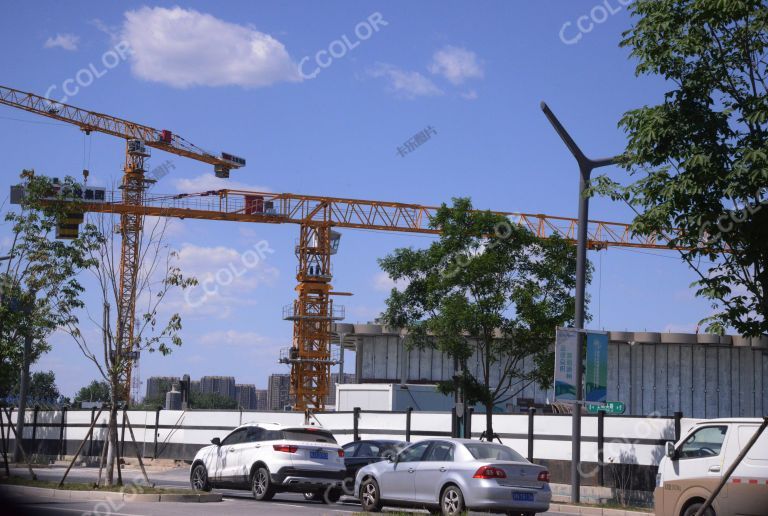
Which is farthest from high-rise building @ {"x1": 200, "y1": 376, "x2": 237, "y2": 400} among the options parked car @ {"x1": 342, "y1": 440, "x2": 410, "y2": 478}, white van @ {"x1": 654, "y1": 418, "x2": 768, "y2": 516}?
white van @ {"x1": 654, "y1": 418, "x2": 768, "y2": 516}

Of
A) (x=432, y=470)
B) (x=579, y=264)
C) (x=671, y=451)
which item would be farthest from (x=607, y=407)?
(x=671, y=451)

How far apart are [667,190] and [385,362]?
45918 millimetres

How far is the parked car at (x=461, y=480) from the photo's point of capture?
1630 centimetres

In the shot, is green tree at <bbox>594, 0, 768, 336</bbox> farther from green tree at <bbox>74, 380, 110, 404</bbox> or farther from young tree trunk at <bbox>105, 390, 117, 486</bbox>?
green tree at <bbox>74, 380, 110, 404</bbox>

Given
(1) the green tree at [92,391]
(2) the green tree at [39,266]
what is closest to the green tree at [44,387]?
(1) the green tree at [92,391]

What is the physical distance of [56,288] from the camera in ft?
80.5

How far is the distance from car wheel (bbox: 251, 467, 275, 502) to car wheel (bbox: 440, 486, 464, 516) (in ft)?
15.6

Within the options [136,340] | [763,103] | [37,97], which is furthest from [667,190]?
[37,97]

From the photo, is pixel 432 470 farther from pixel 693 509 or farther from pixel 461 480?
pixel 693 509

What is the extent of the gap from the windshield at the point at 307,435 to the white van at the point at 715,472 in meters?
7.99

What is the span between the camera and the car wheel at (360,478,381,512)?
730 inches

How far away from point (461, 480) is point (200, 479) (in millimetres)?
7902

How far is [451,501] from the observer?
54.8 feet

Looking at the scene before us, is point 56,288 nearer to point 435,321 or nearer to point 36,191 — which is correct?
point 36,191
